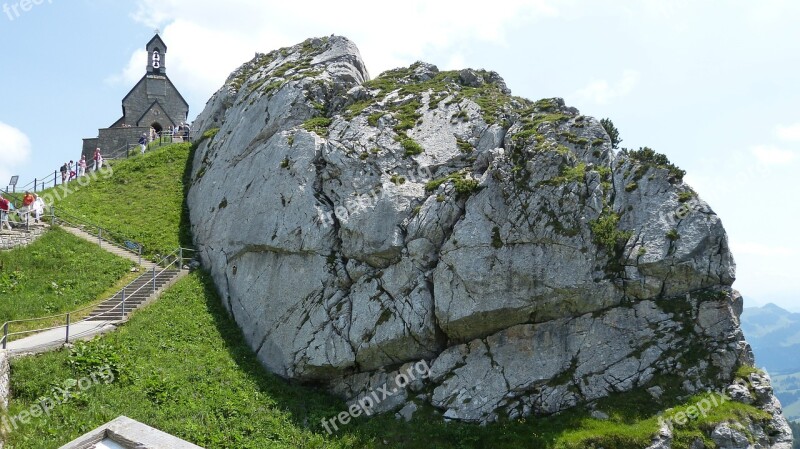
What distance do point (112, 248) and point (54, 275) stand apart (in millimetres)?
4507

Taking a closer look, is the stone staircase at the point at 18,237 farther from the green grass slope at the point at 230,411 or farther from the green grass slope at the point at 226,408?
the green grass slope at the point at 230,411

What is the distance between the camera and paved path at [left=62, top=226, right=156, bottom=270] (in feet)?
100

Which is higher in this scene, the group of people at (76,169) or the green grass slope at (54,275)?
the group of people at (76,169)

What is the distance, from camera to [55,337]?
2133cm

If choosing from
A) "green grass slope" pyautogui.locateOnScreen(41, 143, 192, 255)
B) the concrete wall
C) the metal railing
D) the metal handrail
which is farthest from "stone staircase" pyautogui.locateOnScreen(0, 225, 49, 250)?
the concrete wall

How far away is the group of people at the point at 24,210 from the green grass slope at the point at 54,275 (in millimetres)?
1731

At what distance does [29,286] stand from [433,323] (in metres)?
19.2

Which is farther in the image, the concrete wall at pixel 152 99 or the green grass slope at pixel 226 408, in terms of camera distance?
the concrete wall at pixel 152 99

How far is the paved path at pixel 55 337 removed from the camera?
19.9 metres

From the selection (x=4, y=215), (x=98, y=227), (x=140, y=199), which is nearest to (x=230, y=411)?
(x=98, y=227)

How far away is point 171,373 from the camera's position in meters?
21.0

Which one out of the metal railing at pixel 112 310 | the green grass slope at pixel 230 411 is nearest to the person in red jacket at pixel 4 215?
the metal railing at pixel 112 310

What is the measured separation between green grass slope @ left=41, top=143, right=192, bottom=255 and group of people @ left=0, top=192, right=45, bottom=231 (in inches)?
55.3

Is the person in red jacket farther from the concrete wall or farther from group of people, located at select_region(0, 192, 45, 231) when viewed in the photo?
the concrete wall
